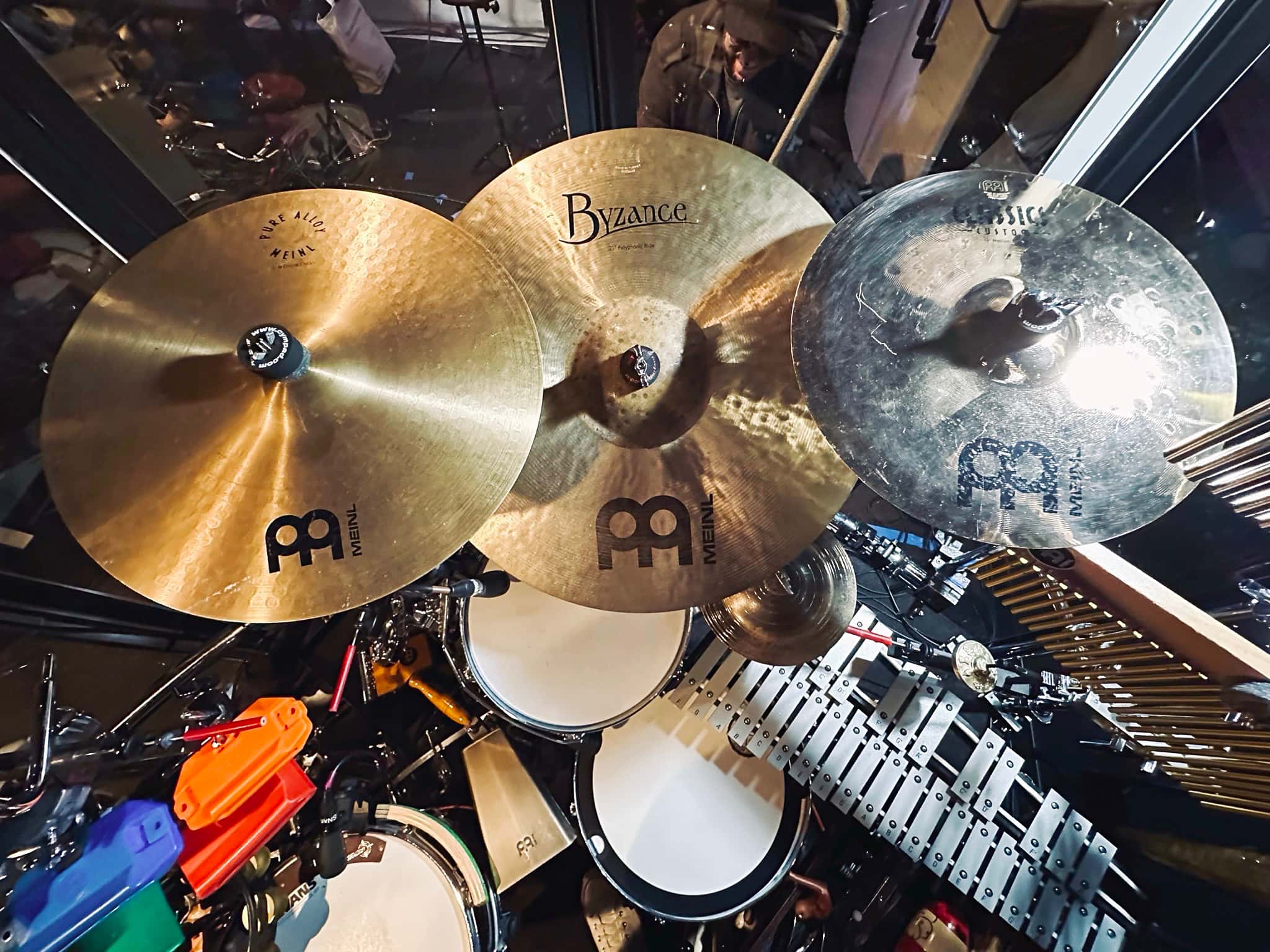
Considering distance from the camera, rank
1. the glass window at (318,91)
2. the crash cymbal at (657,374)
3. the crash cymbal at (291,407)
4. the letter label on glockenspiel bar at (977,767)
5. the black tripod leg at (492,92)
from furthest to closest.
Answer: the black tripod leg at (492,92)
the glass window at (318,91)
the letter label on glockenspiel bar at (977,767)
the crash cymbal at (657,374)
the crash cymbal at (291,407)

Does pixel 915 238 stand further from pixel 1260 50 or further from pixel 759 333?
pixel 1260 50

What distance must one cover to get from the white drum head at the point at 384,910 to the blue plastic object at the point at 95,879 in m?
0.30

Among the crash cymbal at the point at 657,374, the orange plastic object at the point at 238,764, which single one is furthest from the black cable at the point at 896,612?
the orange plastic object at the point at 238,764

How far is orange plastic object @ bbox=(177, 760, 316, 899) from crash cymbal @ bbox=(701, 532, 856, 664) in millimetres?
1045

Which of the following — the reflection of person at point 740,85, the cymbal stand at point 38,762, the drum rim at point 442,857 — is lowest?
the cymbal stand at point 38,762

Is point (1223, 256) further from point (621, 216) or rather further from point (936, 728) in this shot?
point (621, 216)

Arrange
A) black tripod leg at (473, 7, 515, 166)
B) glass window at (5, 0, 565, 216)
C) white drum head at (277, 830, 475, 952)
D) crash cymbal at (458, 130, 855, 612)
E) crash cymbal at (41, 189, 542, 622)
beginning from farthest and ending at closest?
black tripod leg at (473, 7, 515, 166) → glass window at (5, 0, 565, 216) → white drum head at (277, 830, 475, 952) → crash cymbal at (458, 130, 855, 612) → crash cymbal at (41, 189, 542, 622)

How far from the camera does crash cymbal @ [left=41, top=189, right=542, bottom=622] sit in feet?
2.83

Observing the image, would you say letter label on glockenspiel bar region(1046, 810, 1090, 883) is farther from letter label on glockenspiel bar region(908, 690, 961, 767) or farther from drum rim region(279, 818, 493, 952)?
drum rim region(279, 818, 493, 952)

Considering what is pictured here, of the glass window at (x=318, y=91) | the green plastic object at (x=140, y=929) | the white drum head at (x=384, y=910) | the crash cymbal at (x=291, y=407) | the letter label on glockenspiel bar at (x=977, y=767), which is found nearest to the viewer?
the crash cymbal at (x=291, y=407)

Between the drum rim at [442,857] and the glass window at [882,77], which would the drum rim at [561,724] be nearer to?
the drum rim at [442,857]

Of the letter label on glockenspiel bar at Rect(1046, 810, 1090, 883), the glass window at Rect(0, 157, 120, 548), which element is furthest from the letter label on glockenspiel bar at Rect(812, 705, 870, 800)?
the glass window at Rect(0, 157, 120, 548)

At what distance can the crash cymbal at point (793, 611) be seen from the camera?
146 centimetres

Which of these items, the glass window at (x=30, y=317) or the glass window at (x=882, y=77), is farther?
the glass window at (x=30, y=317)
